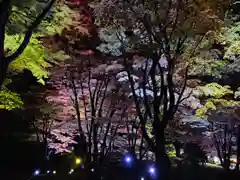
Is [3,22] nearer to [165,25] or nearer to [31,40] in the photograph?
[31,40]

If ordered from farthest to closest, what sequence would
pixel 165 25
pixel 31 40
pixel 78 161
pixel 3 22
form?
1. pixel 78 161
2. pixel 31 40
3. pixel 165 25
4. pixel 3 22

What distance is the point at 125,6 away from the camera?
25.9ft

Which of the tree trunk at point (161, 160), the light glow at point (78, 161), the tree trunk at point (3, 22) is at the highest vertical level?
the tree trunk at point (3, 22)

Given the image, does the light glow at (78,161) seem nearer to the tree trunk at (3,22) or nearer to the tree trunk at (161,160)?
the tree trunk at (161,160)

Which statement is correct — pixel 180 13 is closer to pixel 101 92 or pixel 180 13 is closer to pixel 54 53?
pixel 54 53

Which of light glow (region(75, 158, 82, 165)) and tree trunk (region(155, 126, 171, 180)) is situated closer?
tree trunk (region(155, 126, 171, 180))

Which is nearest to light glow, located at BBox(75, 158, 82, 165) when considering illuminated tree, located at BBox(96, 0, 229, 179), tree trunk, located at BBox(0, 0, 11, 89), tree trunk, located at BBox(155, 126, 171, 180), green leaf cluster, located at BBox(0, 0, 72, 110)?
green leaf cluster, located at BBox(0, 0, 72, 110)

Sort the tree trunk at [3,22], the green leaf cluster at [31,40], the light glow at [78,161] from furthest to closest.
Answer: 1. the light glow at [78,161]
2. the green leaf cluster at [31,40]
3. the tree trunk at [3,22]

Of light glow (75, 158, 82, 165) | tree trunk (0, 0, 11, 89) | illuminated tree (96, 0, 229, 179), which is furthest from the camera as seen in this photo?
light glow (75, 158, 82, 165)

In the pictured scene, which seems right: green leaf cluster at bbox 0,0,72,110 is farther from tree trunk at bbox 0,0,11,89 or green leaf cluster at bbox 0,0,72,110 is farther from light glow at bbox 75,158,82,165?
light glow at bbox 75,158,82,165

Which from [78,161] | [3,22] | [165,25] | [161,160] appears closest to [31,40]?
[165,25]

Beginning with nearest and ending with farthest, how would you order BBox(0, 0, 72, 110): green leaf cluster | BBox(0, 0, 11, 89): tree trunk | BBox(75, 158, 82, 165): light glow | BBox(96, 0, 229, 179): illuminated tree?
1. BBox(0, 0, 11, 89): tree trunk
2. BBox(0, 0, 72, 110): green leaf cluster
3. BBox(96, 0, 229, 179): illuminated tree
4. BBox(75, 158, 82, 165): light glow

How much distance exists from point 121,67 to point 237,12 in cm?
372

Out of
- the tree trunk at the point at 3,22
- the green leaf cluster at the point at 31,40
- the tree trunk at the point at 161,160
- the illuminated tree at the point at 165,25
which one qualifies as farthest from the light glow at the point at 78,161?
the tree trunk at the point at 3,22
